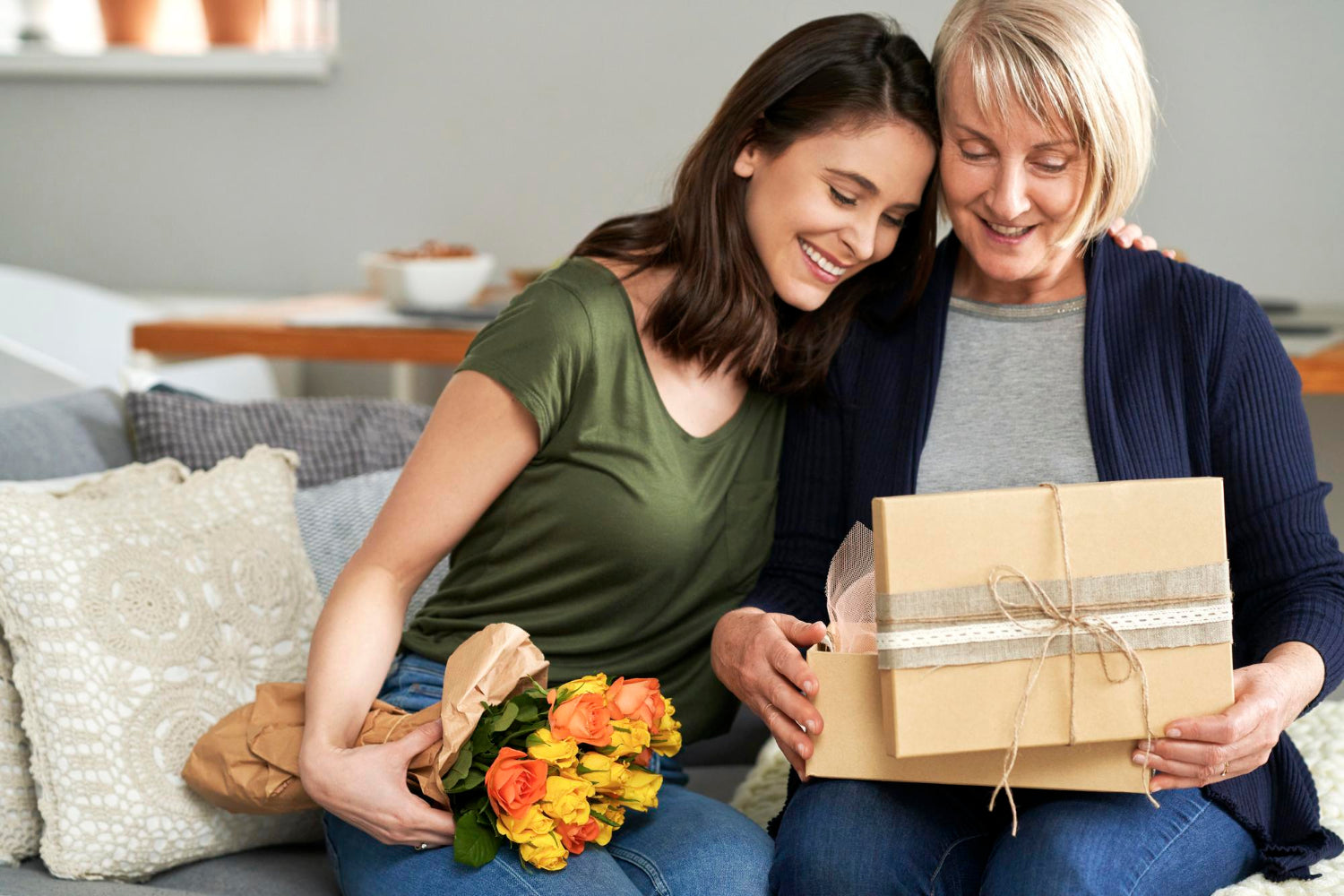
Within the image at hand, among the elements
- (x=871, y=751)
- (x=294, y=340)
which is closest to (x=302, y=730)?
(x=871, y=751)

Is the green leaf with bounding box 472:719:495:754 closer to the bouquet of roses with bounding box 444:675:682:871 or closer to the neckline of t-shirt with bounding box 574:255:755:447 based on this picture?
the bouquet of roses with bounding box 444:675:682:871

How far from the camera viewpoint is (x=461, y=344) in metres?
2.33

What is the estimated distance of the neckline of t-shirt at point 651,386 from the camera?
142cm

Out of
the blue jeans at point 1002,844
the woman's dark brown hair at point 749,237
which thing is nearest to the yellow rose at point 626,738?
the blue jeans at point 1002,844

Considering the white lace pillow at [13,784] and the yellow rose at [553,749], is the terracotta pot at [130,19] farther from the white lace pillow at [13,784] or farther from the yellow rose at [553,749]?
the yellow rose at [553,749]

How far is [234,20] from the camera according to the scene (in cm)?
314

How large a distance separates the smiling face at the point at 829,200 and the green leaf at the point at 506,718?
0.57 m

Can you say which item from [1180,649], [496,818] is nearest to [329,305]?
[496,818]

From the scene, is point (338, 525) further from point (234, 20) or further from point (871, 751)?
point (234, 20)

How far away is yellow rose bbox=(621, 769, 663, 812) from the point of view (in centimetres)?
118

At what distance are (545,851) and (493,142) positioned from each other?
2.16 metres

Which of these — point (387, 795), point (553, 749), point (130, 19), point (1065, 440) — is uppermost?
point (130, 19)

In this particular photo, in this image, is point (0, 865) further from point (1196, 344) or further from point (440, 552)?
point (1196, 344)

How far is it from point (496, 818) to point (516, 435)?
0.40 meters
